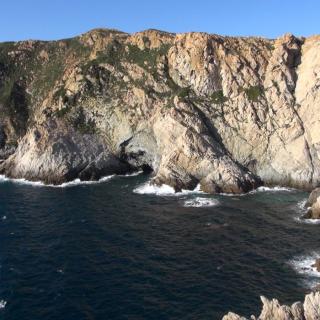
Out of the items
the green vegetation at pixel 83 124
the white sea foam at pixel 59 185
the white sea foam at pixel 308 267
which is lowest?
the white sea foam at pixel 308 267

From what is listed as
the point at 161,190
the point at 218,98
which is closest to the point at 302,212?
the point at 161,190

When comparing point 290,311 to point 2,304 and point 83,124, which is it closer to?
point 2,304

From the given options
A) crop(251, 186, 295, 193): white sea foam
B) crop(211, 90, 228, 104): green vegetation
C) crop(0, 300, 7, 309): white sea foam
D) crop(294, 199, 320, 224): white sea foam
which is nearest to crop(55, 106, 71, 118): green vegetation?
crop(211, 90, 228, 104): green vegetation

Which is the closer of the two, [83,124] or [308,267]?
[308,267]

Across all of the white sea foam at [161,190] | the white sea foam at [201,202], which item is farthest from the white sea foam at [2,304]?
the white sea foam at [161,190]

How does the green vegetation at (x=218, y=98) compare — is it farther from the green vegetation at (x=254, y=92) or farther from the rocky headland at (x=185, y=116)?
the green vegetation at (x=254, y=92)

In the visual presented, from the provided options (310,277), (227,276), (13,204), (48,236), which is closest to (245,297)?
(227,276)
